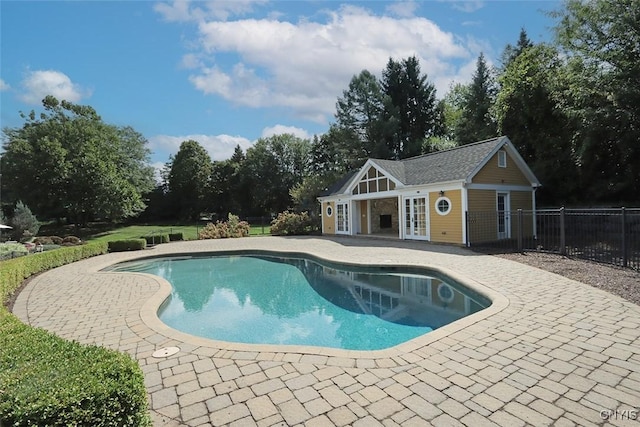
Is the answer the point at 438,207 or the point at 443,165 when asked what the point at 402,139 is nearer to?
the point at 443,165

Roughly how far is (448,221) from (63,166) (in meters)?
26.7

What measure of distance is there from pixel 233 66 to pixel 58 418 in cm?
1190

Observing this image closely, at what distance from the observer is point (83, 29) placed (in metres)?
6.27

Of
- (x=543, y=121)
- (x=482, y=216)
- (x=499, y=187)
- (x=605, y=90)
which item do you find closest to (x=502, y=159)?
(x=499, y=187)

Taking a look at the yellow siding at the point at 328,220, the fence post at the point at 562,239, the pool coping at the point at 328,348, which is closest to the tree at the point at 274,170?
the yellow siding at the point at 328,220

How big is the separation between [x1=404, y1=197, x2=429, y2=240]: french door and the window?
74 centimetres

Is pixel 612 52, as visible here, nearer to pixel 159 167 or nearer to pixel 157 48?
pixel 157 48

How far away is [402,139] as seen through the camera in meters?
33.1

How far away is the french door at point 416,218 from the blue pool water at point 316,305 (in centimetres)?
597

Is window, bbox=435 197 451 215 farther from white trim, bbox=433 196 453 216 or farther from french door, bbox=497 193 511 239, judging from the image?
french door, bbox=497 193 511 239

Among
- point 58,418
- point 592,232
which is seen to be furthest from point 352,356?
point 592,232

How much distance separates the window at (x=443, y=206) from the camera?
1443 centimetres

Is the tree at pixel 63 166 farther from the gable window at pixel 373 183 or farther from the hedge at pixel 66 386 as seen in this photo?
the hedge at pixel 66 386

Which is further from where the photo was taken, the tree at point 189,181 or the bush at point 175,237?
the tree at point 189,181
